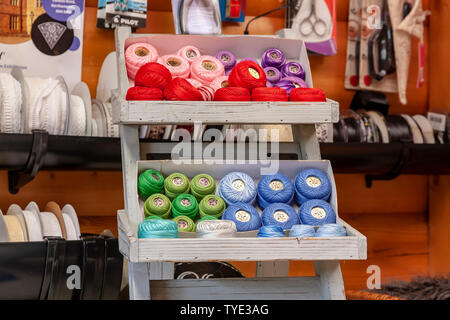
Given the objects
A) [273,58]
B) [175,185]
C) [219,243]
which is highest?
[273,58]

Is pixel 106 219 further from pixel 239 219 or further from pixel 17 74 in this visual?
pixel 239 219

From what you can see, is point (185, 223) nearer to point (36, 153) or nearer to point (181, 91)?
point (181, 91)

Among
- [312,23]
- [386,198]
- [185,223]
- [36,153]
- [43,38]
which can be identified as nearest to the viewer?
[185,223]

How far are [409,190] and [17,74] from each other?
1921 millimetres

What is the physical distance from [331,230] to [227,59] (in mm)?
663

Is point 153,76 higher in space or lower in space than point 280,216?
higher

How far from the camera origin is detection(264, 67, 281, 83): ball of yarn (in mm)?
1948

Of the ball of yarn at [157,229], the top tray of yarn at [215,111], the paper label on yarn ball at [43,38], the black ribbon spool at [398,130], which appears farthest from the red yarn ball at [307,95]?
the paper label on yarn ball at [43,38]

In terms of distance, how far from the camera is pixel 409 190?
3232 mm

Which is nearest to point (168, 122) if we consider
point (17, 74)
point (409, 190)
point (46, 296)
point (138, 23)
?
point (46, 296)

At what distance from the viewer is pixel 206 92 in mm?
1813

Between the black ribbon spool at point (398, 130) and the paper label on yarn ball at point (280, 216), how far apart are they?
3.75 feet

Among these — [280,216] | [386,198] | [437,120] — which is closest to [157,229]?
[280,216]

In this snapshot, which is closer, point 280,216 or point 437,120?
point 280,216
